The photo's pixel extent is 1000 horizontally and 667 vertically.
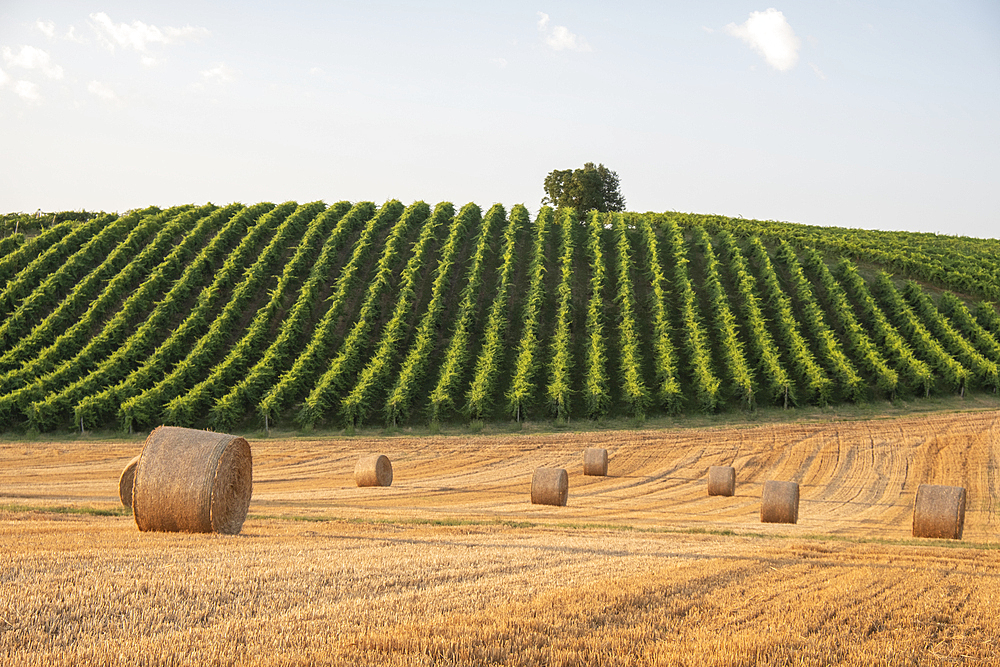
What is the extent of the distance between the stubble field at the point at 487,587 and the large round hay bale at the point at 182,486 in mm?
350

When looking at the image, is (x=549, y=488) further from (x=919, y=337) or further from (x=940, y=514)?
(x=919, y=337)

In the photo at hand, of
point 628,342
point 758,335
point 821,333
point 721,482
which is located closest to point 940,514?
point 721,482

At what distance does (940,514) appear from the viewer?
42.6ft

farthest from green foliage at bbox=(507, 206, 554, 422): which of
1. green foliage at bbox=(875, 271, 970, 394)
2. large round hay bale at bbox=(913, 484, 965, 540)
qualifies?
large round hay bale at bbox=(913, 484, 965, 540)

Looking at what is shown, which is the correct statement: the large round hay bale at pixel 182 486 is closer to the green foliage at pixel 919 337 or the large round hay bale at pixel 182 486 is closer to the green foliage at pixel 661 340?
the green foliage at pixel 661 340

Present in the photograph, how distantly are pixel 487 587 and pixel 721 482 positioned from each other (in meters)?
13.3

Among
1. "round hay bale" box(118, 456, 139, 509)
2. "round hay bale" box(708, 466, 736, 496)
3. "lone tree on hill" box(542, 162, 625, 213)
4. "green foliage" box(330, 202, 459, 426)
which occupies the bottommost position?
"round hay bale" box(708, 466, 736, 496)

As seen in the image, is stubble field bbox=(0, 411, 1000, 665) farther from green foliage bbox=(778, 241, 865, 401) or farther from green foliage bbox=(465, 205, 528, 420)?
green foliage bbox=(778, 241, 865, 401)

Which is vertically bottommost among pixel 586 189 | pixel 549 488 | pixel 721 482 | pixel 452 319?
pixel 721 482

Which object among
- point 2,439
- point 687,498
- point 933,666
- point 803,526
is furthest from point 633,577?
point 2,439

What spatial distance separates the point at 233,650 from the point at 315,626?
649 mm

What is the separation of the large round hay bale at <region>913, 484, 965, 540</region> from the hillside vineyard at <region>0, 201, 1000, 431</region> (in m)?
16.2

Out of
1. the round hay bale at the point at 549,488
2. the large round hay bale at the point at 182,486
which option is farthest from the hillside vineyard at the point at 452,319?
the large round hay bale at the point at 182,486

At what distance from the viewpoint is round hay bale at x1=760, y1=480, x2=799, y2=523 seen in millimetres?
14805
